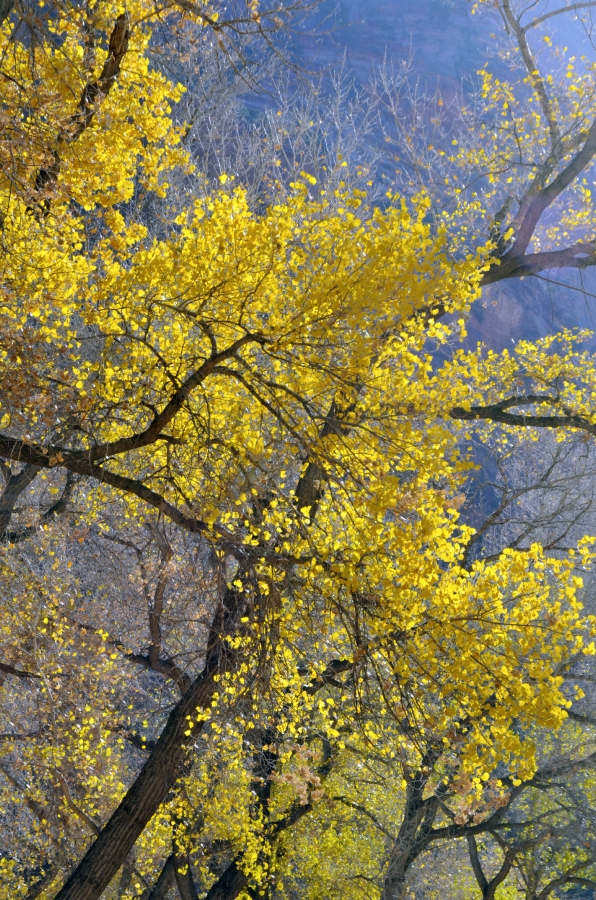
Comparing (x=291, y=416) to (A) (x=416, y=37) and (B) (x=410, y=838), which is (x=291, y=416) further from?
(A) (x=416, y=37)

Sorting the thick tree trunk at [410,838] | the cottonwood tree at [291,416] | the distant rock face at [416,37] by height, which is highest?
the distant rock face at [416,37]

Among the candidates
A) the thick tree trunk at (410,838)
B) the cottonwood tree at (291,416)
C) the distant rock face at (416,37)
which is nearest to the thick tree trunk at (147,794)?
the cottonwood tree at (291,416)

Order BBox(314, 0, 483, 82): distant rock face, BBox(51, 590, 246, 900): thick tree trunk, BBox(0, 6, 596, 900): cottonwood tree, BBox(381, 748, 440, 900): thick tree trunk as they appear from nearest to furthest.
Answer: BBox(0, 6, 596, 900): cottonwood tree → BBox(51, 590, 246, 900): thick tree trunk → BBox(381, 748, 440, 900): thick tree trunk → BBox(314, 0, 483, 82): distant rock face

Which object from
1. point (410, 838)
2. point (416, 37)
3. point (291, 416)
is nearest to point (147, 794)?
point (291, 416)

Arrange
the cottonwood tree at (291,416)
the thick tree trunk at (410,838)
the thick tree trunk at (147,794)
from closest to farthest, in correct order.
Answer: the cottonwood tree at (291,416) < the thick tree trunk at (147,794) < the thick tree trunk at (410,838)

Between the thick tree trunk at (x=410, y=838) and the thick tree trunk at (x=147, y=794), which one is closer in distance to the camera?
the thick tree trunk at (x=147, y=794)

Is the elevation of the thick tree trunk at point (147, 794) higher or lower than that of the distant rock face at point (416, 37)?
lower

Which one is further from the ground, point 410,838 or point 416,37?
point 416,37

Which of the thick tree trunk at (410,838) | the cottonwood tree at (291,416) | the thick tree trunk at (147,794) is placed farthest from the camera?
the thick tree trunk at (410,838)

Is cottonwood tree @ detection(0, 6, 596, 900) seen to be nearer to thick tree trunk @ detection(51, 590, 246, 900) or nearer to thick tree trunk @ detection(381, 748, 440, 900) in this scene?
thick tree trunk @ detection(51, 590, 246, 900)

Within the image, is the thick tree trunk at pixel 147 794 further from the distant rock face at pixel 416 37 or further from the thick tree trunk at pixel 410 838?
the distant rock face at pixel 416 37

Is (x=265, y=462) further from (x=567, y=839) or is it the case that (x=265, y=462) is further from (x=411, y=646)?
(x=567, y=839)

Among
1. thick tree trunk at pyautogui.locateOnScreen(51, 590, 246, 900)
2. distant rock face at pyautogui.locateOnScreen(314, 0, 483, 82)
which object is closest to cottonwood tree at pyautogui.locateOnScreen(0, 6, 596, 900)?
thick tree trunk at pyautogui.locateOnScreen(51, 590, 246, 900)

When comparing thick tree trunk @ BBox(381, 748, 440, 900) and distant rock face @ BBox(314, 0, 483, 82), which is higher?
distant rock face @ BBox(314, 0, 483, 82)
